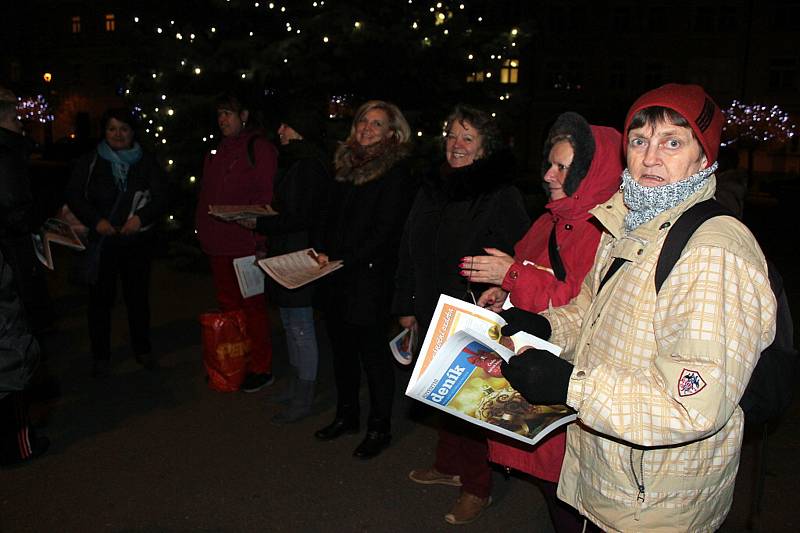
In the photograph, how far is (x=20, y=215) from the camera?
4562 millimetres

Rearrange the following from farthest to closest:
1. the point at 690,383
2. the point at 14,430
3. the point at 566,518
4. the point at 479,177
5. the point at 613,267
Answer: the point at 14,430 < the point at 479,177 < the point at 566,518 < the point at 613,267 < the point at 690,383

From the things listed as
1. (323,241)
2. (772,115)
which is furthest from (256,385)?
(772,115)

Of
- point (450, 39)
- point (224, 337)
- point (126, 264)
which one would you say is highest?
point (450, 39)

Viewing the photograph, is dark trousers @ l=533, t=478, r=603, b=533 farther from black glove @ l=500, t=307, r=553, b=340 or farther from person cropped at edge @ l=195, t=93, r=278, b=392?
person cropped at edge @ l=195, t=93, r=278, b=392

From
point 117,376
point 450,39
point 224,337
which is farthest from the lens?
point 450,39

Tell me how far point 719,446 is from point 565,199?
51.7 inches

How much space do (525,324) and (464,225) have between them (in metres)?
1.40

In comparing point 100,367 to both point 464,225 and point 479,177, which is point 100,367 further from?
point 479,177

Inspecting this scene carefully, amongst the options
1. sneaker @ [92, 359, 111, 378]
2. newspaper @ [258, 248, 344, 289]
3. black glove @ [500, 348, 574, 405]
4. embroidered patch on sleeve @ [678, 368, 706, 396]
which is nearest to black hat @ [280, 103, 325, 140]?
newspaper @ [258, 248, 344, 289]

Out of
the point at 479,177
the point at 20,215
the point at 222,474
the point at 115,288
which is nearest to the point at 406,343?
the point at 479,177

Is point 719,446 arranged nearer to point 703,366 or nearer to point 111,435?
Answer: point 703,366

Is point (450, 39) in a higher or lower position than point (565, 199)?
higher

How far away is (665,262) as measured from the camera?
5.90ft

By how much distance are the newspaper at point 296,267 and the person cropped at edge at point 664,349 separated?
229 cm
